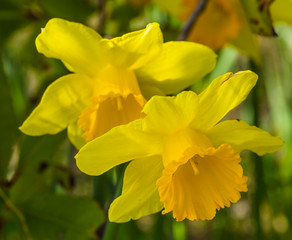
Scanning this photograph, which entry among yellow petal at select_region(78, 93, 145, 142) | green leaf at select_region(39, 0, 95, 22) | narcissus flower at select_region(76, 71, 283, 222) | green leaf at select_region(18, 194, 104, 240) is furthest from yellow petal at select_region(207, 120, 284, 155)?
green leaf at select_region(39, 0, 95, 22)

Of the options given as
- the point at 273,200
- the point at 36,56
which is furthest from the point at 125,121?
the point at 273,200

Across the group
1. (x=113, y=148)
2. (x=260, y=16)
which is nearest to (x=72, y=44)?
(x=113, y=148)

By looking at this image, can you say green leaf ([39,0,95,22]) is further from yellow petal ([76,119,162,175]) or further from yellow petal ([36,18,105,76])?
yellow petal ([76,119,162,175])

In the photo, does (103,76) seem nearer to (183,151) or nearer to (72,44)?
(72,44)

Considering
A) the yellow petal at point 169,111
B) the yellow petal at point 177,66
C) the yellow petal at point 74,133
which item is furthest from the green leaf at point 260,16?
the yellow petal at point 74,133

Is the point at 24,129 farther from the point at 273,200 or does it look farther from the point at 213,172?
the point at 273,200

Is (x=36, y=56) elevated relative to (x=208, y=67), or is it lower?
lower
